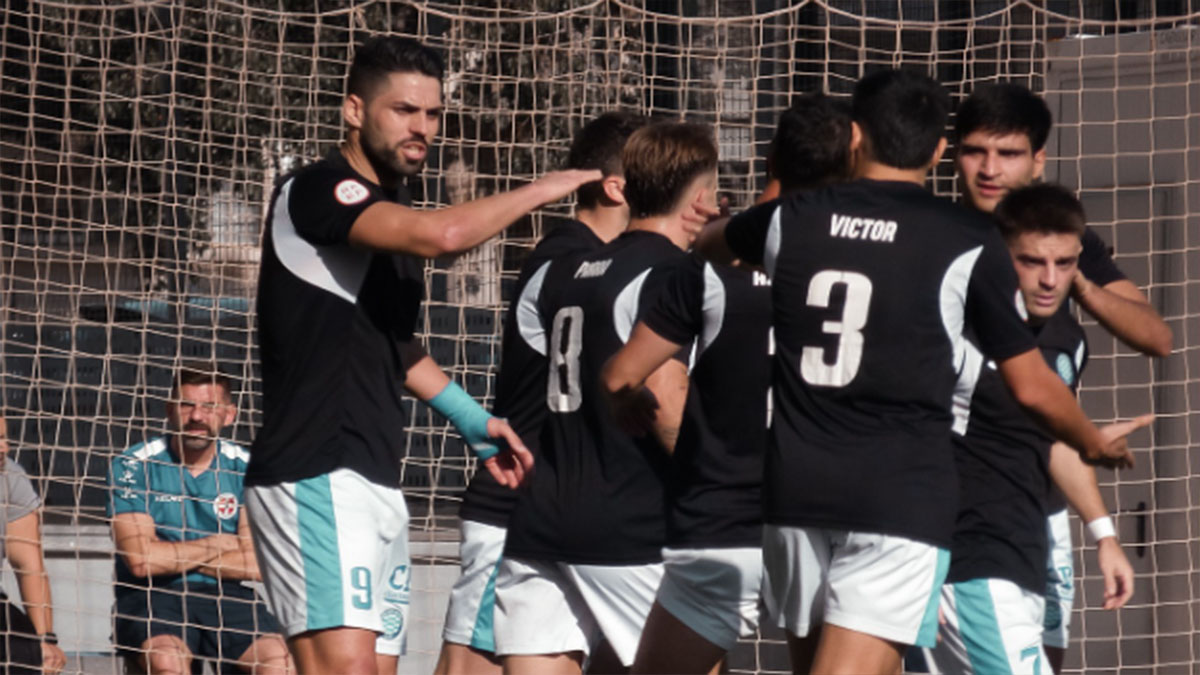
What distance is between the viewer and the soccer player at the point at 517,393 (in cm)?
499

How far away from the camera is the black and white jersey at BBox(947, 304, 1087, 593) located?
421cm

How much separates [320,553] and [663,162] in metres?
1.38

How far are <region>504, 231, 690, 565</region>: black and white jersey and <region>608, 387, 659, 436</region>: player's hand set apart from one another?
186 millimetres

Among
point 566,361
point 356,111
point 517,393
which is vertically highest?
point 356,111

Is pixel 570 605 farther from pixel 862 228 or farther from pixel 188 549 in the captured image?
pixel 188 549

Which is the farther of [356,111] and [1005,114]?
[1005,114]

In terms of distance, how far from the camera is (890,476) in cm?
360

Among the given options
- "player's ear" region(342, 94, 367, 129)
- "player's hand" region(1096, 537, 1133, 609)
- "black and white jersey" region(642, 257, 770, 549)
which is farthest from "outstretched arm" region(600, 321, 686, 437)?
"player's hand" region(1096, 537, 1133, 609)

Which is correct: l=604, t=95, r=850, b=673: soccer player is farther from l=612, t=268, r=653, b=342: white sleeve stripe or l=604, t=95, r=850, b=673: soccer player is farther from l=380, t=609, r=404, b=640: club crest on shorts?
l=380, t=609, r=404, b=640: club crest on shorts

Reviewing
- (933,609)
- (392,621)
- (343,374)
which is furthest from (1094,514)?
(343,374)

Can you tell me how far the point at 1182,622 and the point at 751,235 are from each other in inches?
176

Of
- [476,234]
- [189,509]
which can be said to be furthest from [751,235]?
[189,509]

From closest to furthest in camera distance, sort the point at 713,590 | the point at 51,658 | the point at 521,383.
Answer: the point at 713,590 → the point at 521,383 → the point at 51,658

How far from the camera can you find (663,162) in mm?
4508
